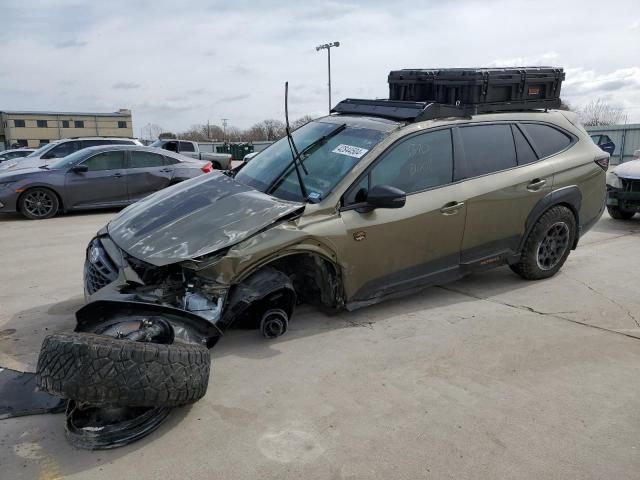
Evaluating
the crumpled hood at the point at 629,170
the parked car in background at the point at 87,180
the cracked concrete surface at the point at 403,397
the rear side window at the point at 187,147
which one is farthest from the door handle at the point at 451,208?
the rear side window at the point at 187,147

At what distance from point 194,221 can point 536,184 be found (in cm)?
330

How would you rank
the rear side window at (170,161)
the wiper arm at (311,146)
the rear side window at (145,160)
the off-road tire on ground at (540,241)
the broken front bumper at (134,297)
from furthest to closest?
1. the rear side window at (170,161)
2. the rear side window at (145,160)
3. the off-road tire on ground at (540,241)
4. the wiper arm at (311,146)
5. the broken front bumper at (134,297)

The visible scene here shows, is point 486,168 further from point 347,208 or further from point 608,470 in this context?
point 608,470

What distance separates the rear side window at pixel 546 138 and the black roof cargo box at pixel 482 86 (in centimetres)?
23

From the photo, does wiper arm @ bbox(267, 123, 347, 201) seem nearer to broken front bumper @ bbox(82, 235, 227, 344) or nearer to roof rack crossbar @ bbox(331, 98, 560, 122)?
roof rack crossbar @ bbox(331, 98, 560, 122)

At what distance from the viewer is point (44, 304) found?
465 centimetres

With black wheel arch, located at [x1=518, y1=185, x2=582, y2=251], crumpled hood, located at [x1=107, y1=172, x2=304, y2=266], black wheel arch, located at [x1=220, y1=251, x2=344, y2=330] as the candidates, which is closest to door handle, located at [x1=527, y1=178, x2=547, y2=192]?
black wheel arch, located at [x1=518, y1=185, x2=582, y2=251]

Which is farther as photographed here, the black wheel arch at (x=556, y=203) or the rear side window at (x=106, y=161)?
the rear side window at (x=106, y=161)

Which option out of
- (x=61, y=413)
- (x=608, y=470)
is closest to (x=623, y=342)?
(x=608, y=470)

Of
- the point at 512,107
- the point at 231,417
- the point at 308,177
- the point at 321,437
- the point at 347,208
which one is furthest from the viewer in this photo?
the point at 512,107

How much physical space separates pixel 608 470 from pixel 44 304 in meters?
4.59

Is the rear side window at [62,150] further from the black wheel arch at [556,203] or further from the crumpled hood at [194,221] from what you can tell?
the black wheel arch at [556,203]

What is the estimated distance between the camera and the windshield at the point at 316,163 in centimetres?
401

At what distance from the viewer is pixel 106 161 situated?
1028 centimetres
